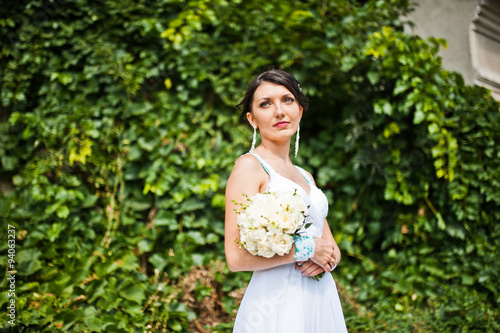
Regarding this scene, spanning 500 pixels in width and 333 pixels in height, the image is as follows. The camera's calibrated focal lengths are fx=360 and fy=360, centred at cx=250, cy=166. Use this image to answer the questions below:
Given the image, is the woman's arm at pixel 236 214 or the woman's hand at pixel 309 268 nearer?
the woman's arm at pixel 236 214

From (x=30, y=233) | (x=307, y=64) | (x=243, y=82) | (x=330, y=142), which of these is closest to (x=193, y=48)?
(x=243, y=82)

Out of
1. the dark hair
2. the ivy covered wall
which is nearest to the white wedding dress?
the dark hair

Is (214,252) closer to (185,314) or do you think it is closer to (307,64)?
(185,314)

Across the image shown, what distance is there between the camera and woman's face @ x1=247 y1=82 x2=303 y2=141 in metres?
1.89

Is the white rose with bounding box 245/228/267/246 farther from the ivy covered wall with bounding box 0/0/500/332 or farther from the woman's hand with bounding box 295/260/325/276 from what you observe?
the ivy covered wall with bounding box 0/0/500/332

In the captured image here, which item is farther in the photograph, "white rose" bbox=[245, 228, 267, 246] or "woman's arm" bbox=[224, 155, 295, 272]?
"woman's arm" bbox=[224, 155, 295, 272]

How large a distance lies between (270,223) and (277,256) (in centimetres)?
24

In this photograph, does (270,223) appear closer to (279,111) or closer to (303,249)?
(303,249)

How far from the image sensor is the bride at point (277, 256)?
1.66 m

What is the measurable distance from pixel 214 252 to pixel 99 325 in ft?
3.91

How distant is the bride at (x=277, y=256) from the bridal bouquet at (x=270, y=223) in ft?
0.41

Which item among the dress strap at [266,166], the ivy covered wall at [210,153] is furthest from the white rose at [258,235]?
the ivy covered wall at [210,153]

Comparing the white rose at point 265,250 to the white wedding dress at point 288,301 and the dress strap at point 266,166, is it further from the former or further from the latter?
the dress strap at point 266,166

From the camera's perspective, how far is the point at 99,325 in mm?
2615
